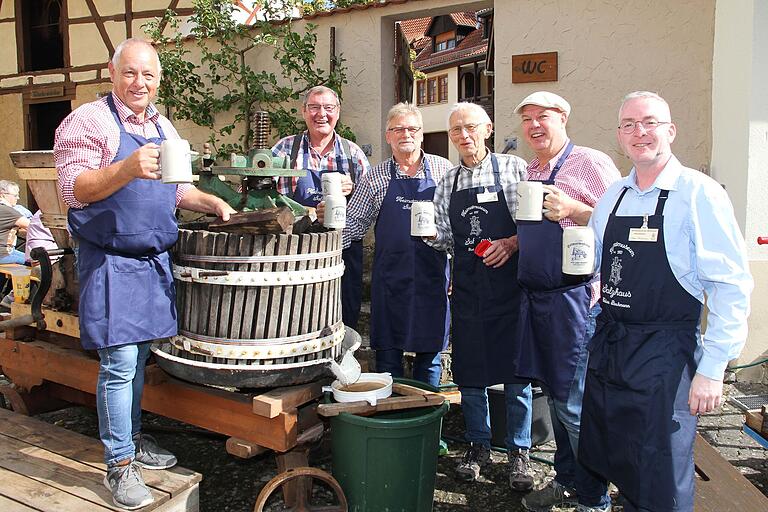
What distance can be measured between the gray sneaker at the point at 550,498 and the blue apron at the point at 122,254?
1934 millimetres

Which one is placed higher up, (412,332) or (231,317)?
(231,317)

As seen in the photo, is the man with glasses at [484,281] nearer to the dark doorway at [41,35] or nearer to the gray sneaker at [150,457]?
the gray sneaker at [150,457]

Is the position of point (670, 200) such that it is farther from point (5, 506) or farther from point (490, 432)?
point (5, 506)

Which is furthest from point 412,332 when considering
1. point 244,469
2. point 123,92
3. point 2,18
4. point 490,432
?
point 2,18

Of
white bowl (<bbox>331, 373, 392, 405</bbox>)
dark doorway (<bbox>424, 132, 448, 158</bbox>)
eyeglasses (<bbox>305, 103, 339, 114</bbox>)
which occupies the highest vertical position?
dark doorway (<bbox>424, 132, 448, 158</bbox>)

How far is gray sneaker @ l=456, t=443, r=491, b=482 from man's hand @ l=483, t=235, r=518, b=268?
104 centimetres

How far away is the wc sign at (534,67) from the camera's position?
19.7ft

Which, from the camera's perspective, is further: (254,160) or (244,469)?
(244,469)

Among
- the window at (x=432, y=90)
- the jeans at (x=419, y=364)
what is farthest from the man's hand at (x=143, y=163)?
the window at (x=432, y=90)

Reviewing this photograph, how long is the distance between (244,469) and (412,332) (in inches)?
48.3

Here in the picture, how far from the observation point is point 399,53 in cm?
738

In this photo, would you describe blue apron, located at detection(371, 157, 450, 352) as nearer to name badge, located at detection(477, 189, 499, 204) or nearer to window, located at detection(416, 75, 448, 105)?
name badge, located at detection(477, 189, 499, 204)

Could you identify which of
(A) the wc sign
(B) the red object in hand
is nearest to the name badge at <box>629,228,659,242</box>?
(B) the red object in hand

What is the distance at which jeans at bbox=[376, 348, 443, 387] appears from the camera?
154 inches
